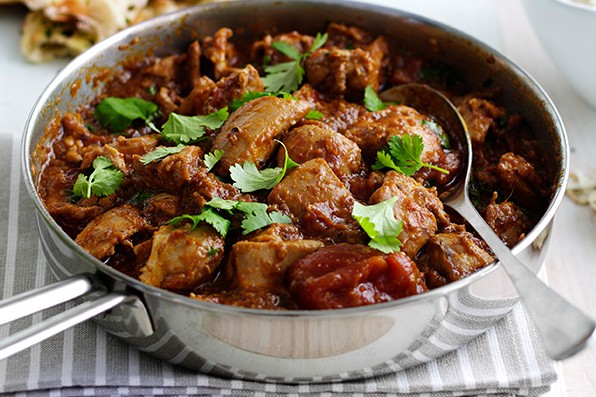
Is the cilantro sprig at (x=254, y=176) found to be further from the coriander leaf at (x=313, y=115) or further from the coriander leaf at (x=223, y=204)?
the coriander leaf at (x=313, y=115)

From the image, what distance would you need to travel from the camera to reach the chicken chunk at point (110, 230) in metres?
3.28

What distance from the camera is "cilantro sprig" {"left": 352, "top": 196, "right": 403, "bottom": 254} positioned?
312 cm

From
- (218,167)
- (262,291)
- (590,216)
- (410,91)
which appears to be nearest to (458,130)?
(410,91)

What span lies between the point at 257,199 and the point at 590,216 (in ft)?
7.13

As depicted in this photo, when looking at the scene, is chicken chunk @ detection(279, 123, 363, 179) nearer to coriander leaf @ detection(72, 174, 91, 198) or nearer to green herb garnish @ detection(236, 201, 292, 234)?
green herb garnish @ detection(236, 201, 292, 234)

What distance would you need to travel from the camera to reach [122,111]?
4.23m

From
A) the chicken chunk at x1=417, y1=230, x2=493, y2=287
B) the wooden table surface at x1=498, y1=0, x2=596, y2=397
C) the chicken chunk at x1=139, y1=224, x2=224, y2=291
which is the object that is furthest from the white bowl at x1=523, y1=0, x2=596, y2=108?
the chicken chunk at x1=139, y1=224, x2=224, y2=291

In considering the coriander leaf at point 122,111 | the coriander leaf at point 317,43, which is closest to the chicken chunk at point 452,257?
the coriander leaf at point 317,43

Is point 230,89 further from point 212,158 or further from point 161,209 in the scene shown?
point 161,209

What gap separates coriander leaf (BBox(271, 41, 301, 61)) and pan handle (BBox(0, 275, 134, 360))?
2124mm

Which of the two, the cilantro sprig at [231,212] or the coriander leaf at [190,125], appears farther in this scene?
the coriander leaf at [190,125]

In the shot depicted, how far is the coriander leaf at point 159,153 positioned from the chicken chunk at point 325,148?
501 millimetres

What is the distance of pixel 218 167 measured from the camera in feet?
11.8

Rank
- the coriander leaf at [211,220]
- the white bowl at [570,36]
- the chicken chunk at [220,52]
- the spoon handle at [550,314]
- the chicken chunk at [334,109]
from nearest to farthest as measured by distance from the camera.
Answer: the spoon handle at [550,314] → the coriander leaf at [211,220] → the chicken chunk at [334,109] → the chicken chunk at [220,52] → the white bowl at [570,36]
